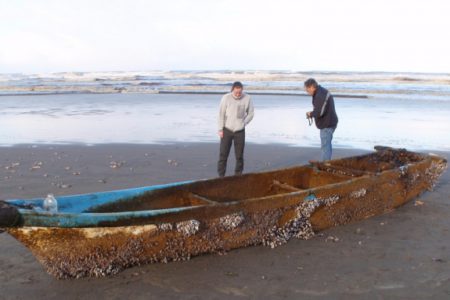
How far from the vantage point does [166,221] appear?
470cm

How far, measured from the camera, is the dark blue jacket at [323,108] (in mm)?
8008

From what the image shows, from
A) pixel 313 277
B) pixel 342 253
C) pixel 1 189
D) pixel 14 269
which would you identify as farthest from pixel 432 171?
pixel 1 189

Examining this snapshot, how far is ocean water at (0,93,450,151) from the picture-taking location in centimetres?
1333

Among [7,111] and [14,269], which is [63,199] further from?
[7,111]

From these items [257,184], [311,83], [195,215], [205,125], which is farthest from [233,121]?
[205,125]

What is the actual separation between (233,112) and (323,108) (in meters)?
1.55

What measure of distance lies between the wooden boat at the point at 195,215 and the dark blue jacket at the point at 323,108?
2.51 ft

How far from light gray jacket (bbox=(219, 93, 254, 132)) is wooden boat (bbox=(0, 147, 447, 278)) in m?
1.23

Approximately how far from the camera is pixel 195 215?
16.0 feet

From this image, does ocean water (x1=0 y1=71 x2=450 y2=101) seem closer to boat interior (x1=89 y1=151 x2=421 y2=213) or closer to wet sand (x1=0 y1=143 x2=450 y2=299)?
boat interior (x1=89 y1=151 x2=421 y2=213)

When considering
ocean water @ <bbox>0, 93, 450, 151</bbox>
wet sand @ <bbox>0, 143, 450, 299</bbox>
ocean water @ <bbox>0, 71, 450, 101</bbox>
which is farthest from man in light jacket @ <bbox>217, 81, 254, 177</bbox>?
ocean water @ <bbox>0, 71, 450, 101</bbox>

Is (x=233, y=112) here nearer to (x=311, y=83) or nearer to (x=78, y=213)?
(x=311, y=83)

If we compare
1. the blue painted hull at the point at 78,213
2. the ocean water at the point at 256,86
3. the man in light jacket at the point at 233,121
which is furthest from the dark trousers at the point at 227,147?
the ocean water at the point at 256,86

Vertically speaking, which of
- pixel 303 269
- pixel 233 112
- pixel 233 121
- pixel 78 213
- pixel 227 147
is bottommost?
pixel 303 269
